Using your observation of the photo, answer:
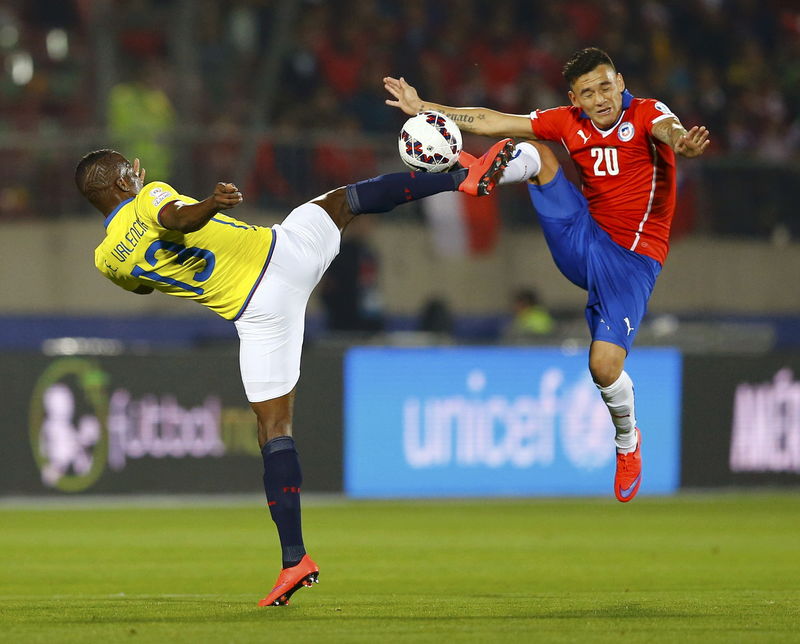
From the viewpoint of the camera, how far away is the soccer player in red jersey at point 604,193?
7.86m

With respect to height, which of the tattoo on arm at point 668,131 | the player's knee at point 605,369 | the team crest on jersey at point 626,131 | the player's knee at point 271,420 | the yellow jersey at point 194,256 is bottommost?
the player's knee at point 271,420

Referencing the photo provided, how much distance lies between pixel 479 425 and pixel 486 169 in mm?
6309

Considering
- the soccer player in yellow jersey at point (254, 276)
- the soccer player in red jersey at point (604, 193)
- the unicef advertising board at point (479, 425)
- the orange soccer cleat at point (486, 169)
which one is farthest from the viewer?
the unicef advertising board at point (479, 425)

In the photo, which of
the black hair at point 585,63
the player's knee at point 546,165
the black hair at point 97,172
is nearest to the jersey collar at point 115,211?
the black hair at point 97,172

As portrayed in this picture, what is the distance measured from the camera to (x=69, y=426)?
510 inches

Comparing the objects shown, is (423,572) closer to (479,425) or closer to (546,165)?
(546,165)

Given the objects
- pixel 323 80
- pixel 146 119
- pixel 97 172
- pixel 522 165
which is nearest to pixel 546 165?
pixel 522 165

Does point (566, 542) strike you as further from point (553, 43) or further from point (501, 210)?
point (553, 43)

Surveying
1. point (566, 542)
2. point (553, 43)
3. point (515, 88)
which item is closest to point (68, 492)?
point (566, 542)

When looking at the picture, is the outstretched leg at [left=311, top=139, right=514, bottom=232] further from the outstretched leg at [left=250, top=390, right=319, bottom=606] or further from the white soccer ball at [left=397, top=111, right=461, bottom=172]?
the outstretched leg at [left=250, top=390, right=319, bottom=606]

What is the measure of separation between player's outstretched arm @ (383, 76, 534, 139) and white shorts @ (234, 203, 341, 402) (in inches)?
35.4

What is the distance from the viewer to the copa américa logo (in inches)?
510

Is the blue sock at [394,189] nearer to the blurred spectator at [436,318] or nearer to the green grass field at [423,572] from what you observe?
the green grass field at [423,572]

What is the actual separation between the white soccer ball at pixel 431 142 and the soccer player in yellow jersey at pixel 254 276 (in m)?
0.22
